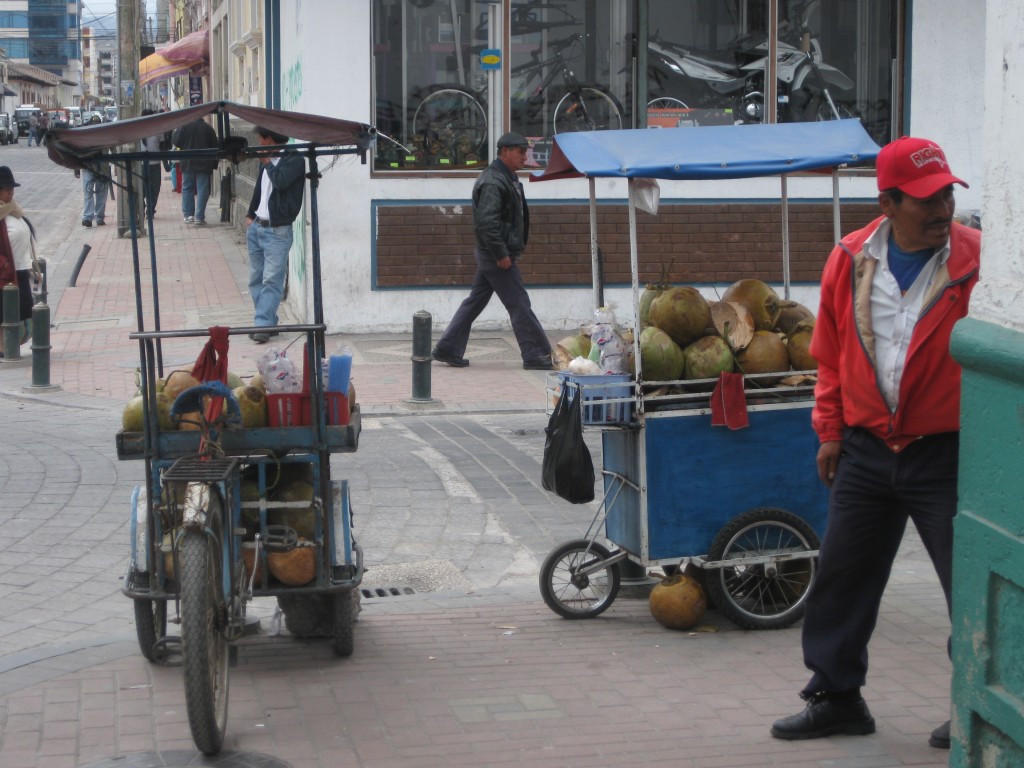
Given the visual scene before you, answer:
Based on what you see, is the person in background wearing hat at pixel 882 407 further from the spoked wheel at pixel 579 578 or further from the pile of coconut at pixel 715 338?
the spoked wheel at pixel 579 578

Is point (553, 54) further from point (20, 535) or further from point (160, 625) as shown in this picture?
point (160, 625)

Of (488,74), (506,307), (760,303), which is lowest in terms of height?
(506,307)

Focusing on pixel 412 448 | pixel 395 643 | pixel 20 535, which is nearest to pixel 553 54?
pixel 412 448

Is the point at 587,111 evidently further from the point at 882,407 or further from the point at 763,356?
the point at 882,407

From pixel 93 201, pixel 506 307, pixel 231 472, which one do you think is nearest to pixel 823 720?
pixel 231 472

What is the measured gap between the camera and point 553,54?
13859 mm

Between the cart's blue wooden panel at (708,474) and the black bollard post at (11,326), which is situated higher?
the black bollard post at (11,326)

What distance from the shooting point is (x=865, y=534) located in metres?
4.41

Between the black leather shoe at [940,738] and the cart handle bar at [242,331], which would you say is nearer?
the black leather shoe at [940,738]

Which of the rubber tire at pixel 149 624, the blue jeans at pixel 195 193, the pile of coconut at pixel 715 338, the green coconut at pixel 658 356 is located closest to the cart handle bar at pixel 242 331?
the rubber tire at pixel 149 624

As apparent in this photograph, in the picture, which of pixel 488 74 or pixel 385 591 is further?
pixel 488 74

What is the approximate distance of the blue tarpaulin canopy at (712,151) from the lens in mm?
5762

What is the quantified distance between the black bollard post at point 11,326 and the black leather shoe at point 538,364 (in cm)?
466

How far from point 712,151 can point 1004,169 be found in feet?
9.99
